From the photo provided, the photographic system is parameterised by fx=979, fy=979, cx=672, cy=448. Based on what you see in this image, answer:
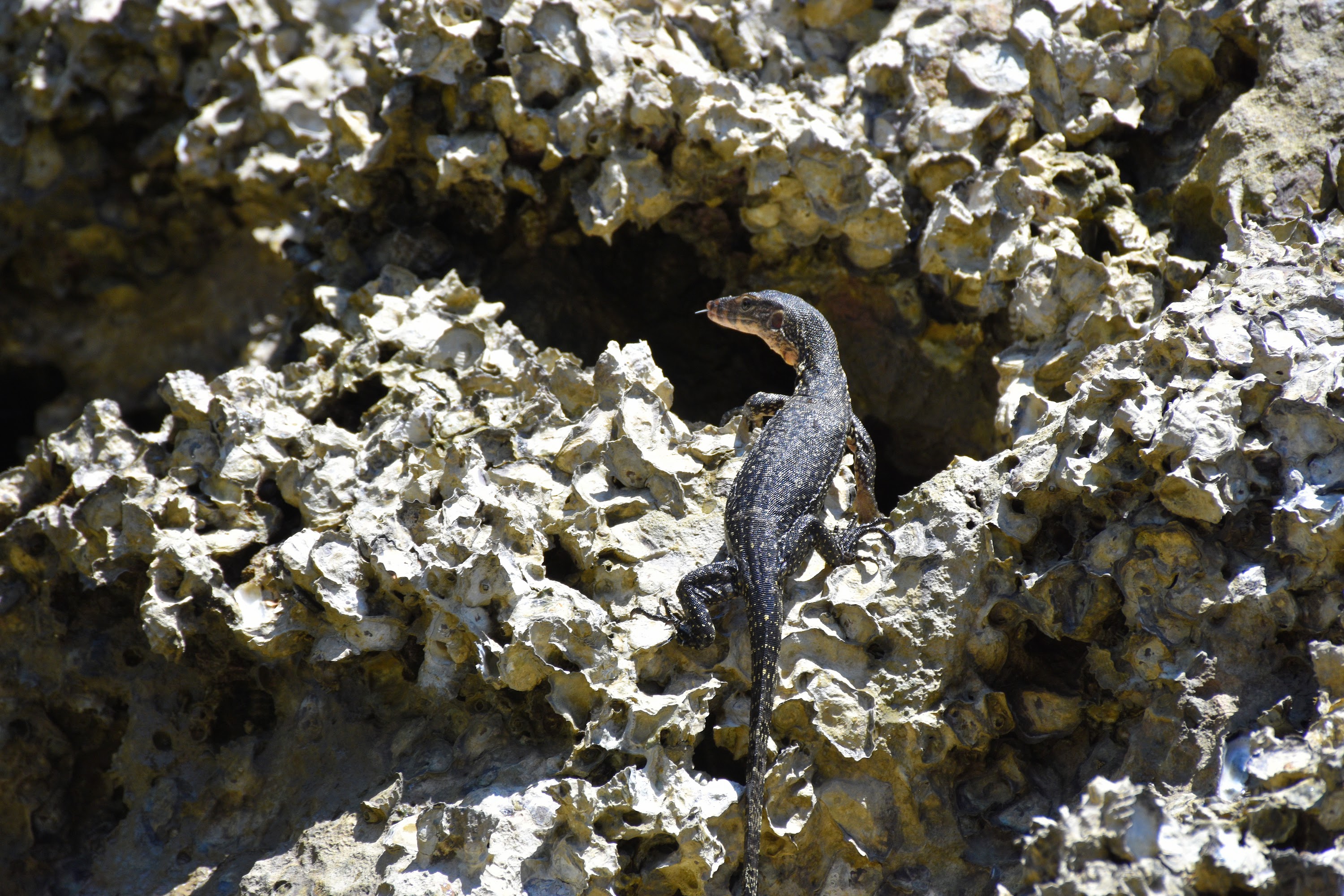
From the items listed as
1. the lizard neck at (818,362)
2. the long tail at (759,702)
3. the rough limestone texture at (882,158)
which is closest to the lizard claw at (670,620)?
the long tail at (759,702)

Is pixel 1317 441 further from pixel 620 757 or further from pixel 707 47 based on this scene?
pixel 707 47

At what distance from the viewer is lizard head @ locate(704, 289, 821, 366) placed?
4.43m

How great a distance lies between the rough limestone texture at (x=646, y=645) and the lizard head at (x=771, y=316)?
2.10 feet

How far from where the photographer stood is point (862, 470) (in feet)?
13.5

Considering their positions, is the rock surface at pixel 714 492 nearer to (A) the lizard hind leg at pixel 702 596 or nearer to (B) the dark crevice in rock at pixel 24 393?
(A) the lizard hind leg at pixel 702 596

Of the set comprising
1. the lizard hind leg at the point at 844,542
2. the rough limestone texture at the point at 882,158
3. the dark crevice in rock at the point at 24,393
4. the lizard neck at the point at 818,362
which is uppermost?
the rough limestone texture at the point at 882,158

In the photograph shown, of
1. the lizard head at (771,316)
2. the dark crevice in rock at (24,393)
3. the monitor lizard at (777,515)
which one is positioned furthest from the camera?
the dark crevice in rock at (24,393)

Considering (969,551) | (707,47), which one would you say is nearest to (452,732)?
(969,551)

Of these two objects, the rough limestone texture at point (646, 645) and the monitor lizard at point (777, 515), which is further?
the monitor lizard at point (777, 515)

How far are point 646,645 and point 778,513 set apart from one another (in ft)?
2.25

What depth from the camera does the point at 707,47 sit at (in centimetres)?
488

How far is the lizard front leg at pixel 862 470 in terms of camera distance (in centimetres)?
410

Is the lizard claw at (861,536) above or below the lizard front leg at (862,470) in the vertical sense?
above

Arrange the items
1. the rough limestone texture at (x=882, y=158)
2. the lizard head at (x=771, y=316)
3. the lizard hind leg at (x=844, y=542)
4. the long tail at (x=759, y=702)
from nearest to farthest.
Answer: the long tail at (x=759, y=702) → the lizard hind leg at (x=844, y=542) → the rough limestone texture at (x=882, y=158) → the lizard head at (x=771, y=316)
